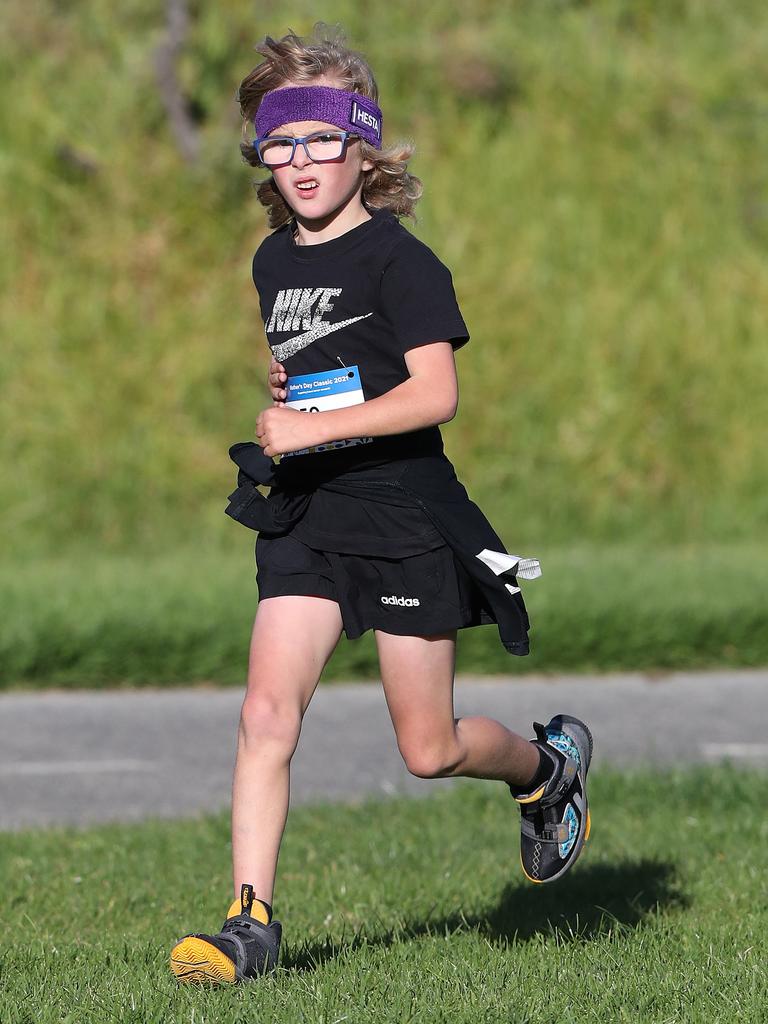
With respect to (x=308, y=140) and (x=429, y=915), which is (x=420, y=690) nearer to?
(x=429, y=915)

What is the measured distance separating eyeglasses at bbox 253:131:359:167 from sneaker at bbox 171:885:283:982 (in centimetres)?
181

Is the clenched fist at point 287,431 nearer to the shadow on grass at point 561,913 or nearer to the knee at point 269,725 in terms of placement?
the knee at point 269,725

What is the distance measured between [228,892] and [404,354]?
213 cm

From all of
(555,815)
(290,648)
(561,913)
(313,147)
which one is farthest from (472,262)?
(290,648)

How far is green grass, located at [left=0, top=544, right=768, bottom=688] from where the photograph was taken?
9.79 metres

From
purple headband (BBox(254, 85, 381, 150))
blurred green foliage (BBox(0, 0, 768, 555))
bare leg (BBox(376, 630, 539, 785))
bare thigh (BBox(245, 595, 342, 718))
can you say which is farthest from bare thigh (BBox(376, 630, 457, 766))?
blurred green foliage (BBox(0, 0, 768, 555))

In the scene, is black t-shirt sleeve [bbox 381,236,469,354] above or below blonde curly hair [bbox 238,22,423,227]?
below

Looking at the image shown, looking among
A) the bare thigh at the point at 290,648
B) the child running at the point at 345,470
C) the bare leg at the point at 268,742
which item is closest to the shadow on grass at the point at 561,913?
the bare leg at the point at 268,742

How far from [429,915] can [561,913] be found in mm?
398

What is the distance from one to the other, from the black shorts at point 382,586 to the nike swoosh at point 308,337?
50 centimetres

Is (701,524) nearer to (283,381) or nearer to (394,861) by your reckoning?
(394,861)

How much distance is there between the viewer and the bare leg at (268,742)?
4.05 meters

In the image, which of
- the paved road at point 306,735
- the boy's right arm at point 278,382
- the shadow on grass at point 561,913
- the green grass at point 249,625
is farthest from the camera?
the green grass at point 249,625

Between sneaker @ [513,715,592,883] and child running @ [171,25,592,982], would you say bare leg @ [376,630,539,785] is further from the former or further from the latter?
sneaker @ [513,715,592,883]
